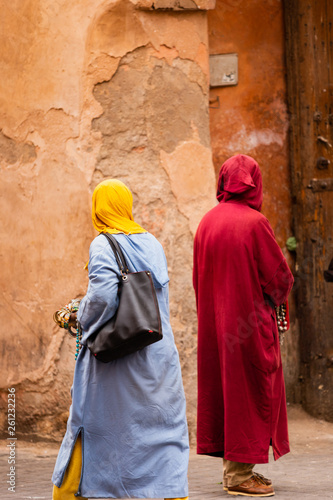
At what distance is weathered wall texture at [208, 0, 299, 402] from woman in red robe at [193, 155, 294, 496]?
2145mm

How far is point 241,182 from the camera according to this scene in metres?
4.53

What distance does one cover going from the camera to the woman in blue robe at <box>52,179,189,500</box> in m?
3.53

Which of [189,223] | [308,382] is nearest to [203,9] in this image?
[189,223]

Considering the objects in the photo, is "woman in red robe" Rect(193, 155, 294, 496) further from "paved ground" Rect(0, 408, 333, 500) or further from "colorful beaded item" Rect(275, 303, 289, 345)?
"paved ground" Rect(0, 408, 333, 500)

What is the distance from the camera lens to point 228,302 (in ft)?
14.7

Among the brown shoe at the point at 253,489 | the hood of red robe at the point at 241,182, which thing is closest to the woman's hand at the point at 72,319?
the hood of red robe at the point at 241,182

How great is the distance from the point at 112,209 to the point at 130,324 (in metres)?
0.59

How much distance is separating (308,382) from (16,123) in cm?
304

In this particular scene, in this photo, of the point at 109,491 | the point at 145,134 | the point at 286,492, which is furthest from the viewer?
the point at 145,134

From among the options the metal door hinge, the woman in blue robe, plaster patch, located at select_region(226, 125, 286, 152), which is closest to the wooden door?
the metal door hinge

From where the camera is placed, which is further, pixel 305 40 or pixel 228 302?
pixel 305 40

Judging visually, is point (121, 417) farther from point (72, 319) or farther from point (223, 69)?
point (223, 69)

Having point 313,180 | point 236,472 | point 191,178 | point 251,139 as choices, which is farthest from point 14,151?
point 236,472

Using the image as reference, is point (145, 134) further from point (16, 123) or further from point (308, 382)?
point (308, 382)
